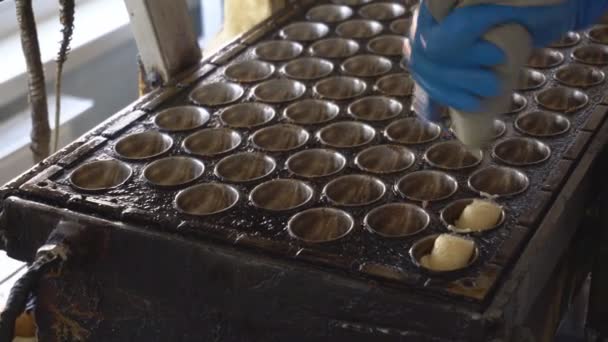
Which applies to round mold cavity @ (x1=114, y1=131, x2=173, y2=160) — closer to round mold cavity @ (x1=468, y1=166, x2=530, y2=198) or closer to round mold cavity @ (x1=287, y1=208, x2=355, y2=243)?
round mold cavity @ (x1=287, y1=208, x2=355, y2=243)

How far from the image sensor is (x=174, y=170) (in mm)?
2135

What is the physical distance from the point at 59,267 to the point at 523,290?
968 millimetres

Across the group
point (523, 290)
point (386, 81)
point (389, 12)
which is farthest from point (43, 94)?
point (523, 290)

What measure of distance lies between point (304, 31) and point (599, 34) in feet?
3.15

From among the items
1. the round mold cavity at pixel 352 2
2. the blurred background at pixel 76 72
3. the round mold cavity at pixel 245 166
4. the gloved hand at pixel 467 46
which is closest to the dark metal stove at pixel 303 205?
the round mold cavity at pixel 245 166

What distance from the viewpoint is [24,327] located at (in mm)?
2340

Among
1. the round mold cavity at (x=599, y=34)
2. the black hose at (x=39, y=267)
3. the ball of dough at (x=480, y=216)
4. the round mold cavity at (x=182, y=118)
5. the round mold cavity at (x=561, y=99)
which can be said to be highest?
the black hose at (x=39, y=267)

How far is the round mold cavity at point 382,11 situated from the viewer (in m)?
2.94

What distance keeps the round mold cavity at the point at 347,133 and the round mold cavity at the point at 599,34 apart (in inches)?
35.8

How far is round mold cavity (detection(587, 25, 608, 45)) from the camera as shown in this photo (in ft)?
8.74

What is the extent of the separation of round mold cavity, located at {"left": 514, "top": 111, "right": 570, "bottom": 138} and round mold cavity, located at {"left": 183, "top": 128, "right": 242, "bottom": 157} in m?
0.76

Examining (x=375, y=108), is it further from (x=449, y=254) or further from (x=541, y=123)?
(x=449, y=254)

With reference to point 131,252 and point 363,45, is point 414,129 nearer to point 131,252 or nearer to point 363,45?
point 363,45

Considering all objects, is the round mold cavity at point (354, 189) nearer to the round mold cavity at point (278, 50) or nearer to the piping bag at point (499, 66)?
the piping bag at point (499, 66)
